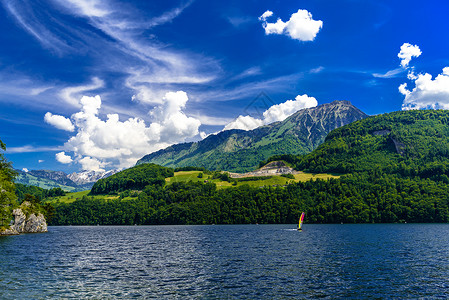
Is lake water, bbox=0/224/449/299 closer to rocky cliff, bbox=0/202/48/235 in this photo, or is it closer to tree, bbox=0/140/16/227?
tree, bbox=0/140/16/227

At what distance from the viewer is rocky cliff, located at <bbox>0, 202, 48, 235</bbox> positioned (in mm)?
152625

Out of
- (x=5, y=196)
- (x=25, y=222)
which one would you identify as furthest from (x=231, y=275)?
(x=25, y=222)

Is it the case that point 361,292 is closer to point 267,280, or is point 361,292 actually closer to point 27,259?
point 267,280

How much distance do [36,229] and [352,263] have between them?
178 metres

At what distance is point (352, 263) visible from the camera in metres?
64.9

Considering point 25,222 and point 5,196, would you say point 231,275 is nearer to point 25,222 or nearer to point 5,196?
point 5,196

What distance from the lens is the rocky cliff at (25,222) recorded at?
501ft

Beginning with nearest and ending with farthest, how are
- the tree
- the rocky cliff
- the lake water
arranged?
the lake water → the tree → the rocky cliff

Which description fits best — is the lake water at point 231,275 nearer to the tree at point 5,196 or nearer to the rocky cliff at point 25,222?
the tree at point 5,196

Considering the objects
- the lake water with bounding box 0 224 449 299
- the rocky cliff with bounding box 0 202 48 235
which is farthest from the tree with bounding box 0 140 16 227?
the lake water with bounding box 0 224 449 299

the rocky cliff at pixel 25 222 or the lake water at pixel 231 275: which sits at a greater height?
the rocky cliff at pixel 25 222

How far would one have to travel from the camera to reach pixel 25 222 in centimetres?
16962

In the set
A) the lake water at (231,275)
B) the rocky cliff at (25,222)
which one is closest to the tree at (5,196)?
the rocky cliff at (25,222)

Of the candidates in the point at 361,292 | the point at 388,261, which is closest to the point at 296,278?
the point at 361,292
